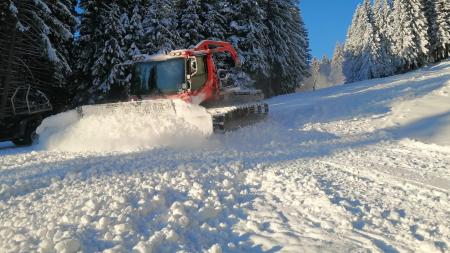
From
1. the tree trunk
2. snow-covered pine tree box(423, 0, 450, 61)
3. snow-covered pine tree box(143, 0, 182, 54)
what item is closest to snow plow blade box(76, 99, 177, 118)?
the tree trunk

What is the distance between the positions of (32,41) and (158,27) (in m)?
7.20

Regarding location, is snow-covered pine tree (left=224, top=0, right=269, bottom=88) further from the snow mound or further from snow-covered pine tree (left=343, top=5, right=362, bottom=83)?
snow-covered pine tree (left=343, top=5, right=362, bottom=83)

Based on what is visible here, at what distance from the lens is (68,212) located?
4.57m

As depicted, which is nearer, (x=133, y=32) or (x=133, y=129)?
(x=133, y=129)

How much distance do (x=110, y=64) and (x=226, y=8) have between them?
12387 millimetres

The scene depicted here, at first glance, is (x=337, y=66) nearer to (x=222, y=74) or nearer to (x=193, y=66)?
(x=222, y=74)

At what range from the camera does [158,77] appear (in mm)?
12281

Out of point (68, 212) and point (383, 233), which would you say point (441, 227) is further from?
point (68, 212)

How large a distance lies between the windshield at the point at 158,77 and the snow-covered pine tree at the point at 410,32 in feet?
172

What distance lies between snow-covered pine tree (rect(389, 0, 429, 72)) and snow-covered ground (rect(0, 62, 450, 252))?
171 feet

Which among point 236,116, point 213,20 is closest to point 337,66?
point 213,20

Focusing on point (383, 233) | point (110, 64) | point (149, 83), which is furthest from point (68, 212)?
point (110, 64)

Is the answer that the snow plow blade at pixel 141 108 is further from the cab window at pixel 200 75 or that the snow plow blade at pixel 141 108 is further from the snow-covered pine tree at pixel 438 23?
the snow-covered pine tree at pixel 438 23

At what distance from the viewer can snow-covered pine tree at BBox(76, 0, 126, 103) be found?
21609mm
